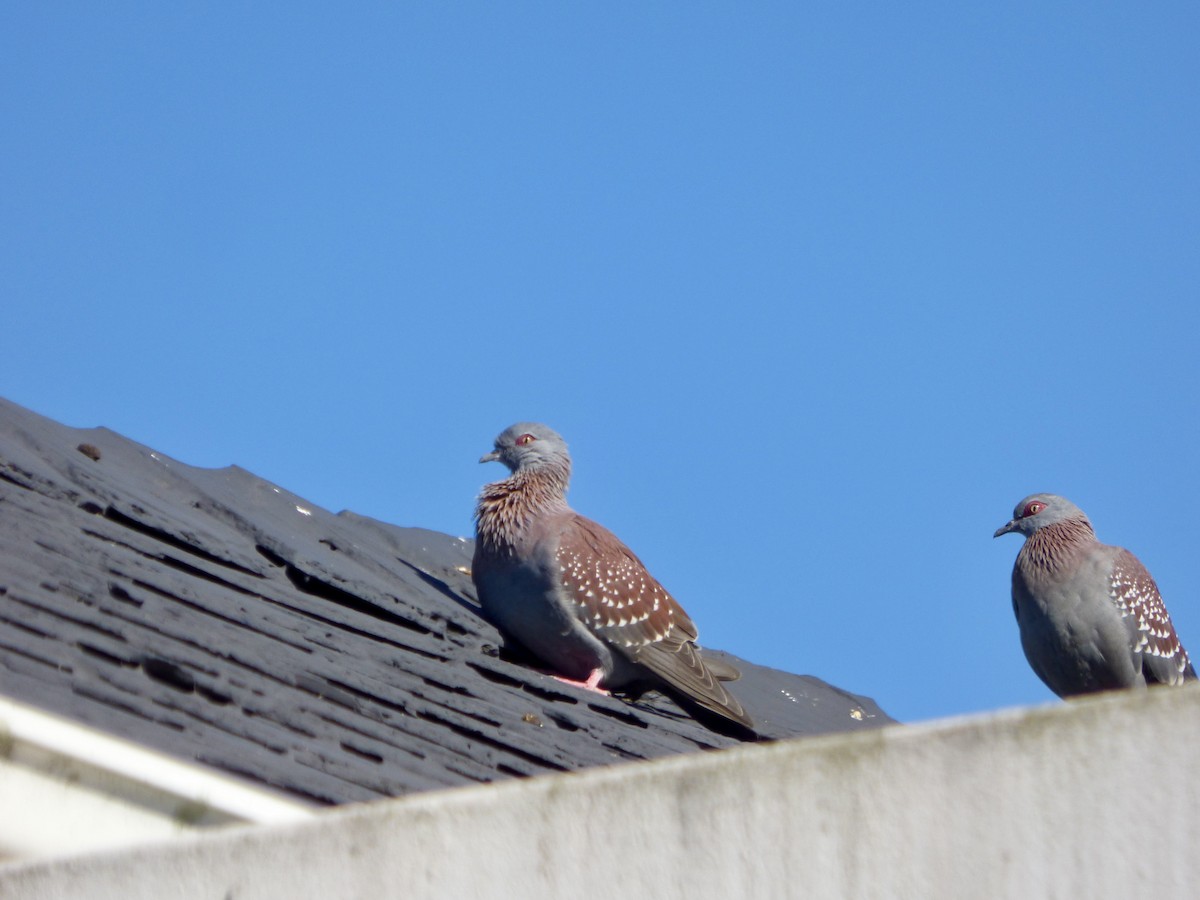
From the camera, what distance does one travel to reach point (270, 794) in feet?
8.98

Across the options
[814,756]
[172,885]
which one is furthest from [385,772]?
[814,756]

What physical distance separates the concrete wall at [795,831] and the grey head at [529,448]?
4718 mm

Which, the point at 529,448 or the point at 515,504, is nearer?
the point at 515,504

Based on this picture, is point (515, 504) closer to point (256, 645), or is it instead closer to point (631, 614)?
point (631, 614)

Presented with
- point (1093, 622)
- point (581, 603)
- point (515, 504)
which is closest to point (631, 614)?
point (581, 603)

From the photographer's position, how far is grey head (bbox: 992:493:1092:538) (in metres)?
7.66

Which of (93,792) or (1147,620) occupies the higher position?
(1147,620)

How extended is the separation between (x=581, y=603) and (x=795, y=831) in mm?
3958

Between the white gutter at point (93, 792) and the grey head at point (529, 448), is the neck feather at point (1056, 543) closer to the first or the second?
the grey head at point (529, 448)

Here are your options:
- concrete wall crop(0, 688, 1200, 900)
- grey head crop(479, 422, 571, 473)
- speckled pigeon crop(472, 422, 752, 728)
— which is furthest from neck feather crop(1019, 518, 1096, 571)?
concrete wall crop(0, 688, 1200, 900)

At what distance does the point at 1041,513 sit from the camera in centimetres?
773

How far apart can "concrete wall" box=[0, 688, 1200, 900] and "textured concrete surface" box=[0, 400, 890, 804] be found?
0.67 m

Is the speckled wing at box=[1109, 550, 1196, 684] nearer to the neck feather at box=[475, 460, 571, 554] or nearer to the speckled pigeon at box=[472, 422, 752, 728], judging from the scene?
the speckled pigeon at box=[472, 422, 752, 728]

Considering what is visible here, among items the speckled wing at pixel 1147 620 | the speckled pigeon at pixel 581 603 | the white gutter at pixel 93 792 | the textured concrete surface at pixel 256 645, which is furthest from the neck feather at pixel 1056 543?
the white gutter at pixel 93 792
